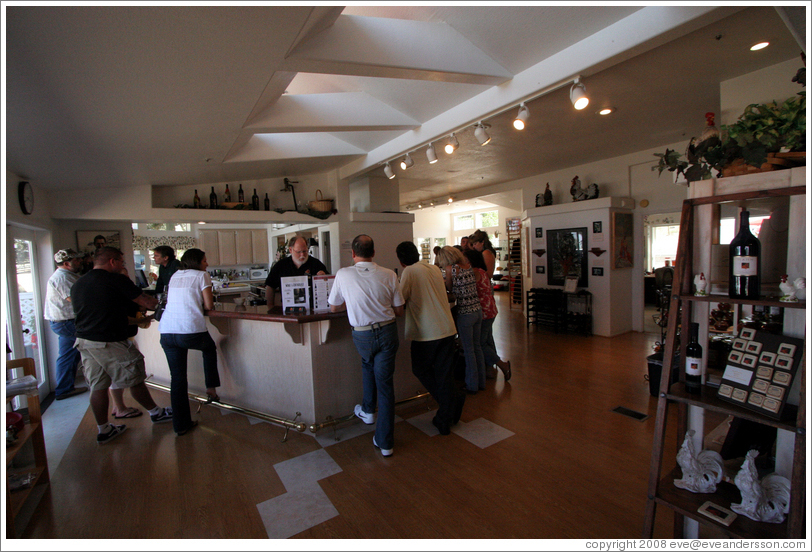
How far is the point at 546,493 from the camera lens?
2.41m

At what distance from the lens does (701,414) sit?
1827mm

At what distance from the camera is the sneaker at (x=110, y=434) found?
321 cm

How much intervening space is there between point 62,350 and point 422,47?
4.83m

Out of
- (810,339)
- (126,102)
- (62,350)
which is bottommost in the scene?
(62,350)

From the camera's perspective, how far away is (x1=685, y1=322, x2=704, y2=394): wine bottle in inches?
68.3

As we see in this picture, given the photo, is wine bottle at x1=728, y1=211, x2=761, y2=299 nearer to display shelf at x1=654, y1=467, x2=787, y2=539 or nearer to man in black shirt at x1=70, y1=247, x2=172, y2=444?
display shelf at x1=654, y1=467, x2=787, y2=539

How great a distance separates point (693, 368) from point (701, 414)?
0.27m

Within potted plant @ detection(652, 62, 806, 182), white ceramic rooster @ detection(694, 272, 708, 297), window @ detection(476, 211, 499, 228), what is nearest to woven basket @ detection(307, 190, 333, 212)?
potted plant @ detection(652, 62, 806, 182)

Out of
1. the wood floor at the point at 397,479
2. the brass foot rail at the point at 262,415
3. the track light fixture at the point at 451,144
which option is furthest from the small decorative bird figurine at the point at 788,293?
the track light fixture at the point at 451,144

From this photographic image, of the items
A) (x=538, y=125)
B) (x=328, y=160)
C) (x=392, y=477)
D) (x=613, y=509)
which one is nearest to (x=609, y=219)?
(x=538, y=125)

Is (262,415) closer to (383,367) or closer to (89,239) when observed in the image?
(383,367)

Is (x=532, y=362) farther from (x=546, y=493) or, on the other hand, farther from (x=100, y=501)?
(x=100, y=501)

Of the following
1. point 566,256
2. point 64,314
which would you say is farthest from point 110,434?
point 566,256

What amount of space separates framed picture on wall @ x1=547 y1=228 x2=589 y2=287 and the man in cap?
704 centimetres
